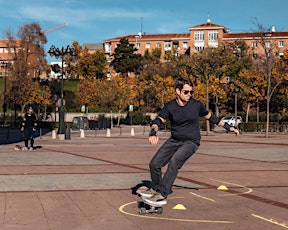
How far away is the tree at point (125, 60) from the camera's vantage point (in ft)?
319

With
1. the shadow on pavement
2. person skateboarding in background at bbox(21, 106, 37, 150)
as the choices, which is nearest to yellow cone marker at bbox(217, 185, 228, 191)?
person skateboarding in background at bbox(21, 106, 37, 150)

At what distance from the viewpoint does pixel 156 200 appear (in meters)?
6.69

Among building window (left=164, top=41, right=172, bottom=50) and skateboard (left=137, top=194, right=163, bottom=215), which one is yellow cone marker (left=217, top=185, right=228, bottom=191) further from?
building window (left=164, top=41, right=172, bottom=50)

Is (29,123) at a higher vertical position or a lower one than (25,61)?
lower

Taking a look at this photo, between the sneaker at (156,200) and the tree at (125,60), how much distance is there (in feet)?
293

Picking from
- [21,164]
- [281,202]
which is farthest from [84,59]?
[281,202]

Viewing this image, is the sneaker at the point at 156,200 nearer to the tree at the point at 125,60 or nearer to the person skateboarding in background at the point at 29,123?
the person skateboarding in background at the point at 29,123

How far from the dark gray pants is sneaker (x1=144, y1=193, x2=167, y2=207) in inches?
5.1

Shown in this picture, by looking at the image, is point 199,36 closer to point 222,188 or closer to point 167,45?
point 167,45

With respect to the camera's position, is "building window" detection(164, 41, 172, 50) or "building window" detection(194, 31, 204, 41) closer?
"building window" detection(194, 31, 204, 41)

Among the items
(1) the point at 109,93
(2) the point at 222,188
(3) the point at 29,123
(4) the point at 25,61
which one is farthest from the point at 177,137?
(4) the point at 25,61

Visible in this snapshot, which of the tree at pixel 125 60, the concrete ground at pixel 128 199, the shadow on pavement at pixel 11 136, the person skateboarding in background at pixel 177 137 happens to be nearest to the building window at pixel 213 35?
the tree at pixel 125 60

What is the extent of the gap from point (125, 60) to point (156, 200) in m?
91.6

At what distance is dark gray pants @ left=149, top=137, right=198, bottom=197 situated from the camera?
22.7 feet
